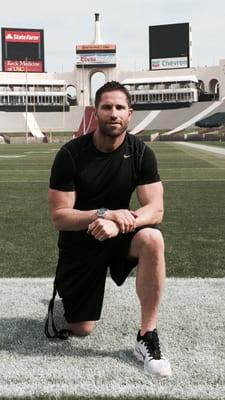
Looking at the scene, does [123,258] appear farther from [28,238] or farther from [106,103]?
[28,238]

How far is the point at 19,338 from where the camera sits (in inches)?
151

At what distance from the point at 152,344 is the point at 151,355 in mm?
82

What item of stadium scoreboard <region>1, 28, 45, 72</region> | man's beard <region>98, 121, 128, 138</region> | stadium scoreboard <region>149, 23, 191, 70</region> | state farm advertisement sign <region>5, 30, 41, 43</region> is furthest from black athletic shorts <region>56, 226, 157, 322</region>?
state farm advertisement sign <region>5, 30, 41, 43</region>

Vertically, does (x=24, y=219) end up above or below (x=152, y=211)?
below

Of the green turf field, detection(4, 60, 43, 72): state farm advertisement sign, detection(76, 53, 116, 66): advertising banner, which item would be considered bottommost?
the green turf field

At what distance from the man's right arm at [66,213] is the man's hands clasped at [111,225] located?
10cm

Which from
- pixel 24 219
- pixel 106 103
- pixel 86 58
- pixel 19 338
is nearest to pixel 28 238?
pixel 24 219

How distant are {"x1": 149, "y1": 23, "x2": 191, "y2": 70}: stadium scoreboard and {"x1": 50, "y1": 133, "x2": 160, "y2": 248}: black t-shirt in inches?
4331

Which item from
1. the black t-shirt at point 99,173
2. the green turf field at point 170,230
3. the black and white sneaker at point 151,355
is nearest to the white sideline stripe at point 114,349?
the black and white sneaker at point 151,355

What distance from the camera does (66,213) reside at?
3.53 meters

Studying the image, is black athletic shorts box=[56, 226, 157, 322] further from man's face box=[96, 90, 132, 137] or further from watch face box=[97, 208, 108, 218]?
man's face box=[96, 90, 132, 137]

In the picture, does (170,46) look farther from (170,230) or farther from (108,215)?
(108,215)

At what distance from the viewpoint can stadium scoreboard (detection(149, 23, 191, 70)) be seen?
109 metres

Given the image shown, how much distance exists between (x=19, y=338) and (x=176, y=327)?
1.07 meters
